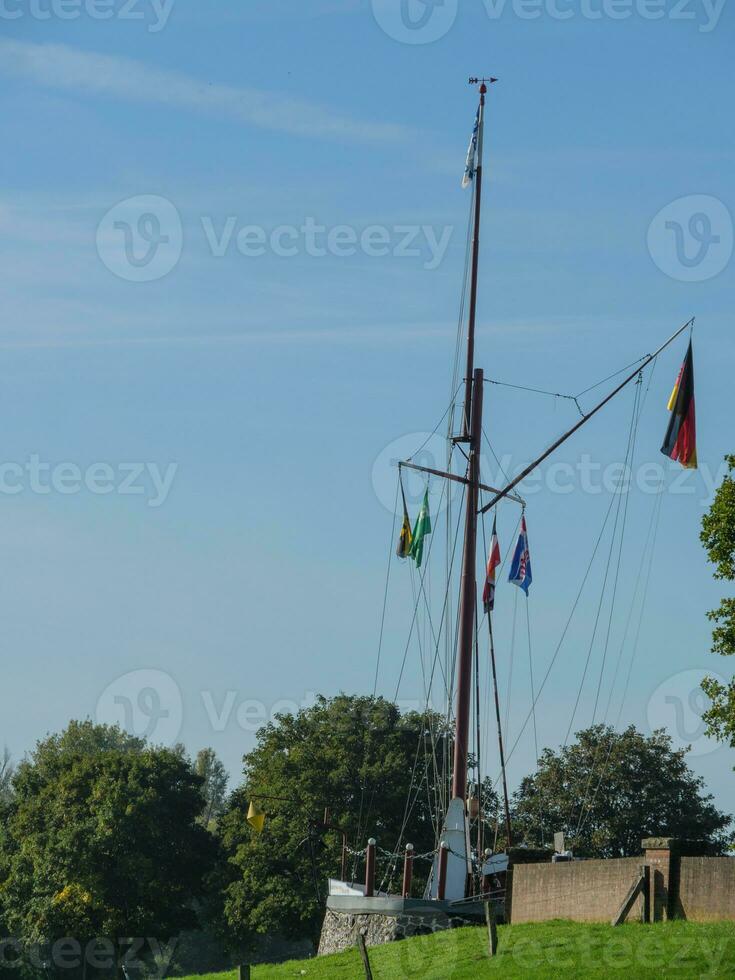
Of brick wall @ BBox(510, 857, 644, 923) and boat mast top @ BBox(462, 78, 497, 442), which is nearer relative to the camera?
brick wall @ BBox(510, 857, 644, 923)

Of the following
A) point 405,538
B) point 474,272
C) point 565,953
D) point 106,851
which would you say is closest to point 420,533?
point 405,538

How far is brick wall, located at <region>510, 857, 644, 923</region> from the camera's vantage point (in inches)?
1035

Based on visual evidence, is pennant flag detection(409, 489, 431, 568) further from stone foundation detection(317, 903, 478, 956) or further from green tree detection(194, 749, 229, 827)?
green tree detection(194, 749, 229, 827)

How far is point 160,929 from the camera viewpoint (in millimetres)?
65625

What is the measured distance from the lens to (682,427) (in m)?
31.6

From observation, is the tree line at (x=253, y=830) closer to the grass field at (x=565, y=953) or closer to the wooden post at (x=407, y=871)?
the wooden post at (x=407, y=871)

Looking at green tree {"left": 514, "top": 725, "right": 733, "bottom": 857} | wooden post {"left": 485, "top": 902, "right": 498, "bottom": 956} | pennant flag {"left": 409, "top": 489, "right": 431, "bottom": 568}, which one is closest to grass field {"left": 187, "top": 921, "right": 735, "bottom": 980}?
wooden post {"left": 485, "top": 902, "right": 498, "bottom": 956}

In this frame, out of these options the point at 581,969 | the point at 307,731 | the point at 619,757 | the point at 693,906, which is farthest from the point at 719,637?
the point at 307,731

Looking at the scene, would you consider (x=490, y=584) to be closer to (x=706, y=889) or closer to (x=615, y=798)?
(x=706, y=889)

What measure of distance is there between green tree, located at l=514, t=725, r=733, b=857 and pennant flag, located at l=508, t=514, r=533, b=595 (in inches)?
739

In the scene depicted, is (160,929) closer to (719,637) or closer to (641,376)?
(641,376)

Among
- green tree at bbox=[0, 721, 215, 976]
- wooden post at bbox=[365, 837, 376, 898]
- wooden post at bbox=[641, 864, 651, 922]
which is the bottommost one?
wooden post at bbox=[641, 864, 651, 922]

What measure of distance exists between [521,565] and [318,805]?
2785cm

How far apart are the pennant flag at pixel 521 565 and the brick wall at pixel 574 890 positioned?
9046mm
